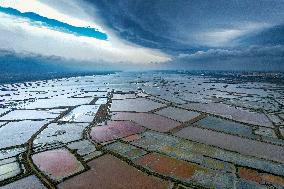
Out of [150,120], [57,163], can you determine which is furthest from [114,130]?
[57,163]

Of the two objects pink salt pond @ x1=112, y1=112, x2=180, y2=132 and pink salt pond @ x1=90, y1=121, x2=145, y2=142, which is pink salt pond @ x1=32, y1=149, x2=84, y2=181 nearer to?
pink salt pond @ x1=90, y1=121, x2=145, y2=142

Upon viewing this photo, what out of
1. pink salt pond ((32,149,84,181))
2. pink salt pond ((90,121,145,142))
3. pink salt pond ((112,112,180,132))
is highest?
pink salt pond ((90,121,145,142))

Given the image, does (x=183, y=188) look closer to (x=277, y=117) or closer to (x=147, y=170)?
(x=147, y=170)

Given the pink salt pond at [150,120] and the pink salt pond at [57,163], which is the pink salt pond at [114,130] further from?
the pink salt pond at [57,163]

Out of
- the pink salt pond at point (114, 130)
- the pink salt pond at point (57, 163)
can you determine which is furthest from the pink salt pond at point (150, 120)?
the pink salt pond at point (57, 163)

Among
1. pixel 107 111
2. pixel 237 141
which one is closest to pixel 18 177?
pixel 237 141

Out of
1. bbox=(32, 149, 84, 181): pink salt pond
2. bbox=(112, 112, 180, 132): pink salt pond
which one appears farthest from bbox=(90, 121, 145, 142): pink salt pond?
bbox=(32, 149, 84, 181): pink salt pond
